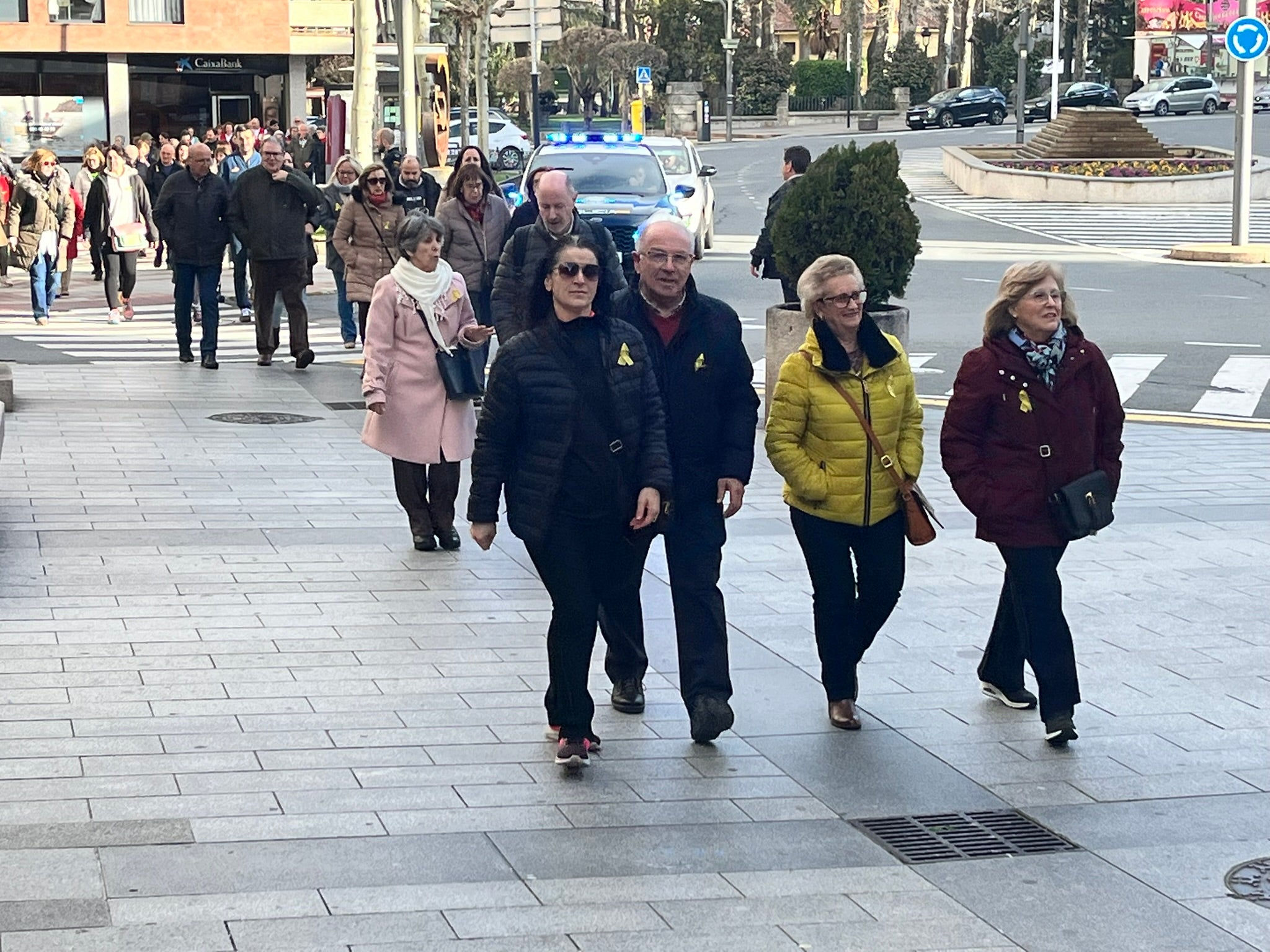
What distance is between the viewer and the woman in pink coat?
31.0 ft

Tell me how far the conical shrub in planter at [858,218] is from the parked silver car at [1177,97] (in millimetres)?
64573

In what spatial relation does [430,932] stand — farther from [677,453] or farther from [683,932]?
[677,453]

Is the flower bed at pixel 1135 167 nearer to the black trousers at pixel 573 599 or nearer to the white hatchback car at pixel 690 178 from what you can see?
the white hatchback car at pixel 690 178

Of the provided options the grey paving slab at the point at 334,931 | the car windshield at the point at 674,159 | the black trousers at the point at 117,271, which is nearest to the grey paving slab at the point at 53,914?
the grey paving slab at the point at 334,931

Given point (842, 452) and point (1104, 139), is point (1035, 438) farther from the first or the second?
point (1104, 139)

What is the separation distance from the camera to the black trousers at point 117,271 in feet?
66.4

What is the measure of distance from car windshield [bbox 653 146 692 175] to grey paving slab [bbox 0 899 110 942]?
24.3 meters

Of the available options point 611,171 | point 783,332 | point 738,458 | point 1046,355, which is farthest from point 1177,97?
point 738,458

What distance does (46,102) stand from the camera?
5306 cm

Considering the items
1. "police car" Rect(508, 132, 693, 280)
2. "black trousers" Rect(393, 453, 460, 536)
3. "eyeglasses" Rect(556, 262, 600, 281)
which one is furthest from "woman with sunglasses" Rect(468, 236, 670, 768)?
"police car" Rect(508, 132, 693, 280)

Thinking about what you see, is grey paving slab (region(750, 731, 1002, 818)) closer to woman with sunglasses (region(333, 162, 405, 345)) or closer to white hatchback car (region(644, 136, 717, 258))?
woman with sunglasses (region(333, 162, 405, 345))

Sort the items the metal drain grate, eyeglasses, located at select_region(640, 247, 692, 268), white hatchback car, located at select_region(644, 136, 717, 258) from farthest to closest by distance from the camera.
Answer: white hatchback car, located at select_region(644, 136, 717, 258), eyeglasses, located at select_region(640, 247, 692, 268), the metal drain grate

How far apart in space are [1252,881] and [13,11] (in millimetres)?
51593

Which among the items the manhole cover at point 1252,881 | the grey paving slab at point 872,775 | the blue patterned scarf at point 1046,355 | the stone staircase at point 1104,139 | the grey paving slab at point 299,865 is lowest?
the grey paving slab at point 872,775
